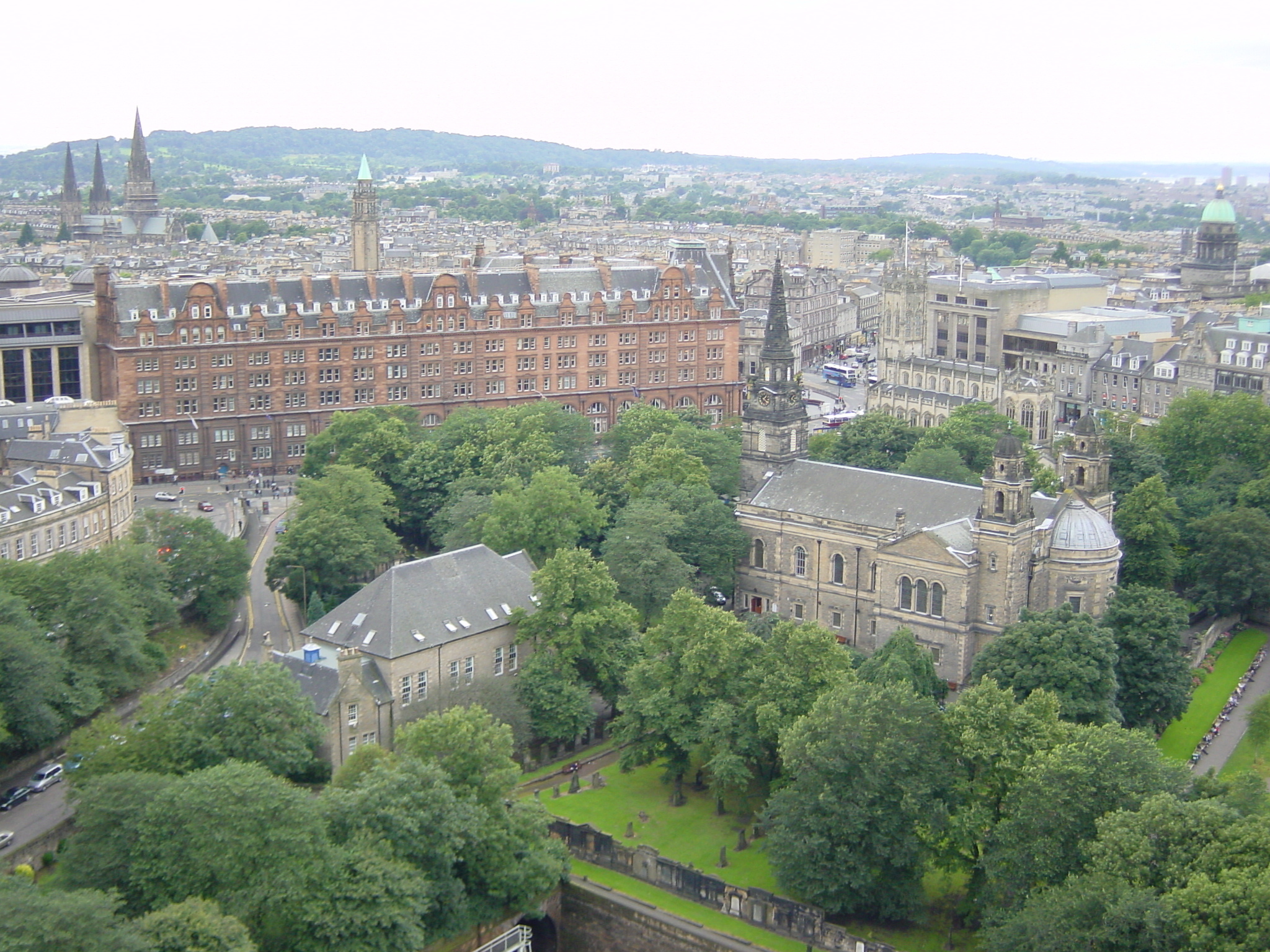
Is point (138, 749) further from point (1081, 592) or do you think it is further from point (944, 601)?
point (1081, 592)

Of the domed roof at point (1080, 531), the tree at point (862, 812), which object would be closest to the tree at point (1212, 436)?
the domed roof at point (1080, 531)

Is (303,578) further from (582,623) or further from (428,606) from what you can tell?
(582,623)

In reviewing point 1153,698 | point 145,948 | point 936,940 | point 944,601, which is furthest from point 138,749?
point 1153,698

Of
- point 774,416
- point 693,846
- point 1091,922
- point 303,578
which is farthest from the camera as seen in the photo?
point 774,416

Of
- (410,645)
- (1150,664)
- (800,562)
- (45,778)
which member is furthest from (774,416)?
(45,778)

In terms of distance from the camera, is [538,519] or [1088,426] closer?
[1088,426]

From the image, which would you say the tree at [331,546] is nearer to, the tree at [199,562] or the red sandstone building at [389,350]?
the tree at [199,562]
